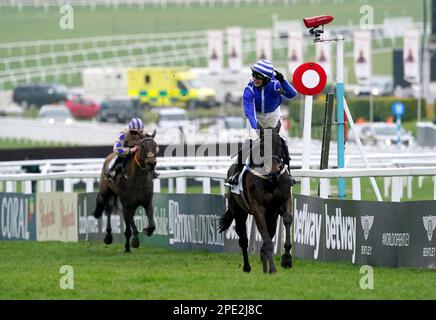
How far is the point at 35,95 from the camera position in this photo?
67.6m

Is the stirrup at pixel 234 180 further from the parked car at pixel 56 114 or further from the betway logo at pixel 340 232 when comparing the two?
the parked car at pixel 56 114

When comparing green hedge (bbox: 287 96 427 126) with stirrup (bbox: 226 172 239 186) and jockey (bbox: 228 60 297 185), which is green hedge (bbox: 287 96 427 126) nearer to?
stirrup (bbox: 226 172 239 186)

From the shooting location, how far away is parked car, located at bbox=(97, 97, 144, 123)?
58412 mm

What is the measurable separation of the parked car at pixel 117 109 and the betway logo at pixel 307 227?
41991mm

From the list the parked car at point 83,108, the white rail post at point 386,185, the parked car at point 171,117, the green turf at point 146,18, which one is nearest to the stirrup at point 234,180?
the white rail post at point 386,185

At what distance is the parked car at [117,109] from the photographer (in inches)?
2300

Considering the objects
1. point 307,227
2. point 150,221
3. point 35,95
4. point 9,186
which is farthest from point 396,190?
point 35,95

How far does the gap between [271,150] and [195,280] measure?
Result: 167 cm

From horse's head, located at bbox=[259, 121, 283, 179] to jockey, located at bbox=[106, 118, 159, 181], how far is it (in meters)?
5.25

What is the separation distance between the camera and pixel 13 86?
2840 inches

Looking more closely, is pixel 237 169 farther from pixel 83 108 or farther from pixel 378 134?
pixel 83 108

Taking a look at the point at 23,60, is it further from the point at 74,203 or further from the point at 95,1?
the point at 74,203

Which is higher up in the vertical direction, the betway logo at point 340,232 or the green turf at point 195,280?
the betway logo at point 340,232
